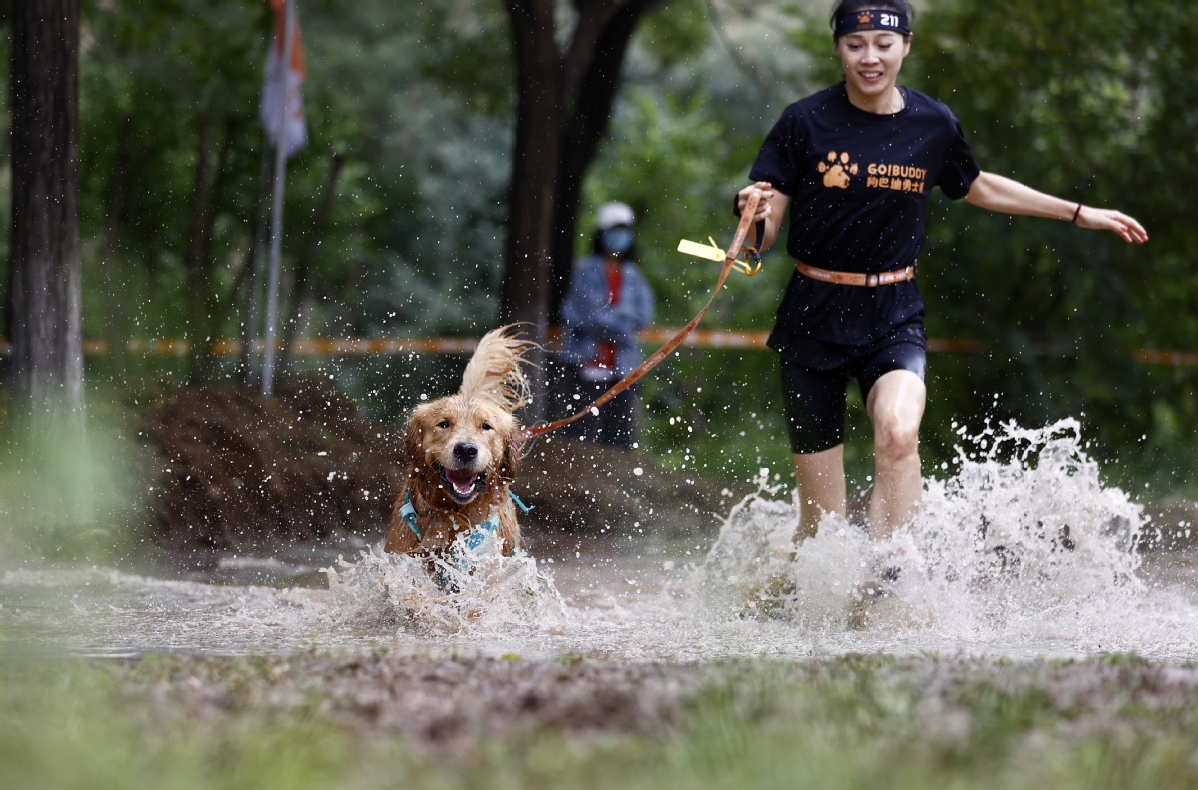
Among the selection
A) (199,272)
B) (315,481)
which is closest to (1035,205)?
(315,481)

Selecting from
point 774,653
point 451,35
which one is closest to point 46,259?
point 774,653

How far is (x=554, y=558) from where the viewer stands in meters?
9.75

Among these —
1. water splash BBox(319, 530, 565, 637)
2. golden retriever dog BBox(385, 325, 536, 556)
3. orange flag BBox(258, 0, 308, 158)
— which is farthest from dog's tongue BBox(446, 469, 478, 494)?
orange flag BBox(258, 0, 308, 158)

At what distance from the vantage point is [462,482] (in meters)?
6.39

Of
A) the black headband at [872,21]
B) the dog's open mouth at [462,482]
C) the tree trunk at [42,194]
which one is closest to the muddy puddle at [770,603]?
the dog's open mouth at [462,482]

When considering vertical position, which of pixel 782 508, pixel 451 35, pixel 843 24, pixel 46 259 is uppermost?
pixel 451 35

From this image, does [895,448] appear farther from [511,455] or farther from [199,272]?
[199,272]

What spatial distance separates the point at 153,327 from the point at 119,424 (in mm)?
3048

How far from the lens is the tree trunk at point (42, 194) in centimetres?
933

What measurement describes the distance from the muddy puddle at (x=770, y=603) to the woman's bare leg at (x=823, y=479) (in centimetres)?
12

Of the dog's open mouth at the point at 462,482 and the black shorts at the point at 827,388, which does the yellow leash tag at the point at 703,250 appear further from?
the dog's open mouth at the point at 462,482

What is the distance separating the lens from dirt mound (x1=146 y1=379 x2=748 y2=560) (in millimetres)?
10023

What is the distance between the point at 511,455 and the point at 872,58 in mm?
2311

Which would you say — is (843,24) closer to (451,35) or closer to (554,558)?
(554,558)
